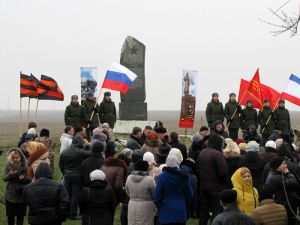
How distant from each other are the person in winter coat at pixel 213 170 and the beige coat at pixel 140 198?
138 cm

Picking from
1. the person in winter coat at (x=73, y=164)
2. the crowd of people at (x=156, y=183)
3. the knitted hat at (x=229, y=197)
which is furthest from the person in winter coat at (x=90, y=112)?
the knitted hat at (x=229, y=197)

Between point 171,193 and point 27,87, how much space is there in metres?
10.7

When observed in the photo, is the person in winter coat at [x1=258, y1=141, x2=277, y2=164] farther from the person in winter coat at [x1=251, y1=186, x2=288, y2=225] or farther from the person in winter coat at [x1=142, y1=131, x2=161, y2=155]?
the person in winter coat at [x1=251, y1=186, x2=288, y2=225]

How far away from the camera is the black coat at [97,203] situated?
26.9 feet

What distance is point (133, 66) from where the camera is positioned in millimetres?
24156

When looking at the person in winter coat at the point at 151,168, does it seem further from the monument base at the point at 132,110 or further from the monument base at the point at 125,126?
the monument base at the point at 132,110

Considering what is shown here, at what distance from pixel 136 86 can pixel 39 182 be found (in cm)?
1652

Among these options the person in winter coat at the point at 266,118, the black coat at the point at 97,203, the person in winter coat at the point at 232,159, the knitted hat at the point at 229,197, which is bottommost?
the black coat at the point at 97,203

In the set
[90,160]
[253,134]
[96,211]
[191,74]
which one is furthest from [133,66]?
[96,211]

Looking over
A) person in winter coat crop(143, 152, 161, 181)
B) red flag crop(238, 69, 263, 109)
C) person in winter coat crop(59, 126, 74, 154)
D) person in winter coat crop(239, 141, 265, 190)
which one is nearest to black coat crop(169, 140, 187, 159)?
person in winter coat crop(239, 141, 265, 190)

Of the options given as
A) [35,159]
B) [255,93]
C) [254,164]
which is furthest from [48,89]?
[254,164]

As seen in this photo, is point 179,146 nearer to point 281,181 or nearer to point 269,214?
point 281,181

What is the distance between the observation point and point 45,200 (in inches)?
315

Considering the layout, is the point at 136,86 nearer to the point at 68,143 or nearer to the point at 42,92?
the point at 42,92
